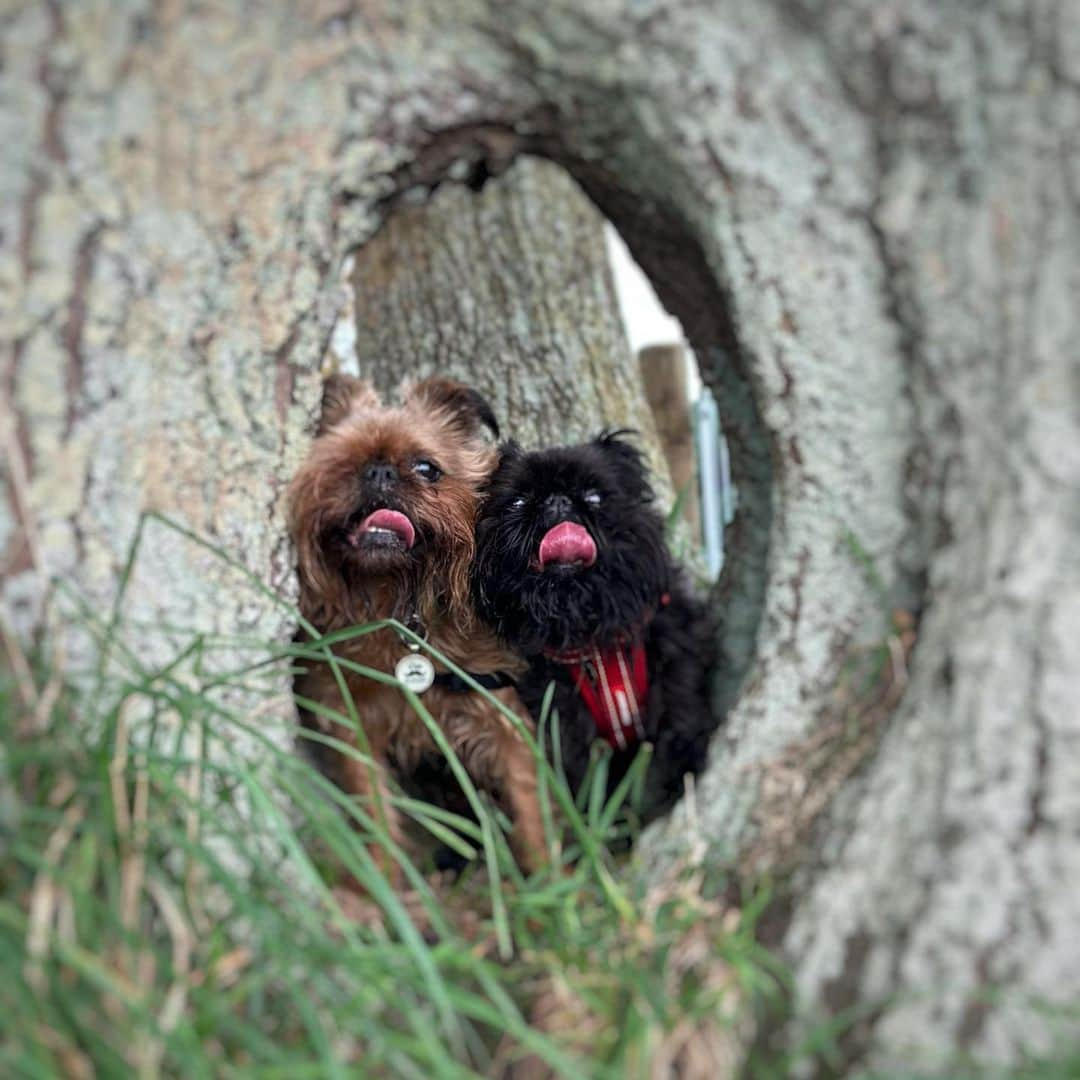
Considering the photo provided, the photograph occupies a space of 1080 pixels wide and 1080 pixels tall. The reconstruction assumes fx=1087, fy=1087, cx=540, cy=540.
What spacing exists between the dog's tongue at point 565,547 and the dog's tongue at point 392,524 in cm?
43

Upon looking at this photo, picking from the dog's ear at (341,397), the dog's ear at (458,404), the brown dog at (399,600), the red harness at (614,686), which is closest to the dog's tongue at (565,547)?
the red harness at (614,686)

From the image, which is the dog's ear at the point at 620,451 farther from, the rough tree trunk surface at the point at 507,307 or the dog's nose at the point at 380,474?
the rough tree trunk surface at the point at 507,307

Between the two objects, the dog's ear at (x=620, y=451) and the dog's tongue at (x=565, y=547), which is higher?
the dog's ear at (x=620, y=451)

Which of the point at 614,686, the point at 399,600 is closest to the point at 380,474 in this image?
the point at 399,600

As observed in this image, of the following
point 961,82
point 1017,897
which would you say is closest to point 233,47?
point 961,82

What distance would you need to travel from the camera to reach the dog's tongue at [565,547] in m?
2.81

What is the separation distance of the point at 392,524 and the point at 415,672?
417 millimetres

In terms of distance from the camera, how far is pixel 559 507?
288 centimetres

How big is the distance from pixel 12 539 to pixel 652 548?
5.35 feet

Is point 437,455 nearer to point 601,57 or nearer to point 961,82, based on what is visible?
point 601,57

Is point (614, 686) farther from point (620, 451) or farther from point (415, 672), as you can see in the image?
point (620, 451)

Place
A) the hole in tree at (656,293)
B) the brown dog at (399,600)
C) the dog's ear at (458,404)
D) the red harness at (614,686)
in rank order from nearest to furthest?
the hole in tree at (656,293) < the red harness at (614,686) < the brown dog at (399,600) < the dog's ear at (458,404)

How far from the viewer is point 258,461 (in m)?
2.46

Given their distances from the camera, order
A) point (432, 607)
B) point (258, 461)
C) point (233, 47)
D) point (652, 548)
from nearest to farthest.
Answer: point (233, 47), point (258, 461), point (652, 548), point (432, 607)
